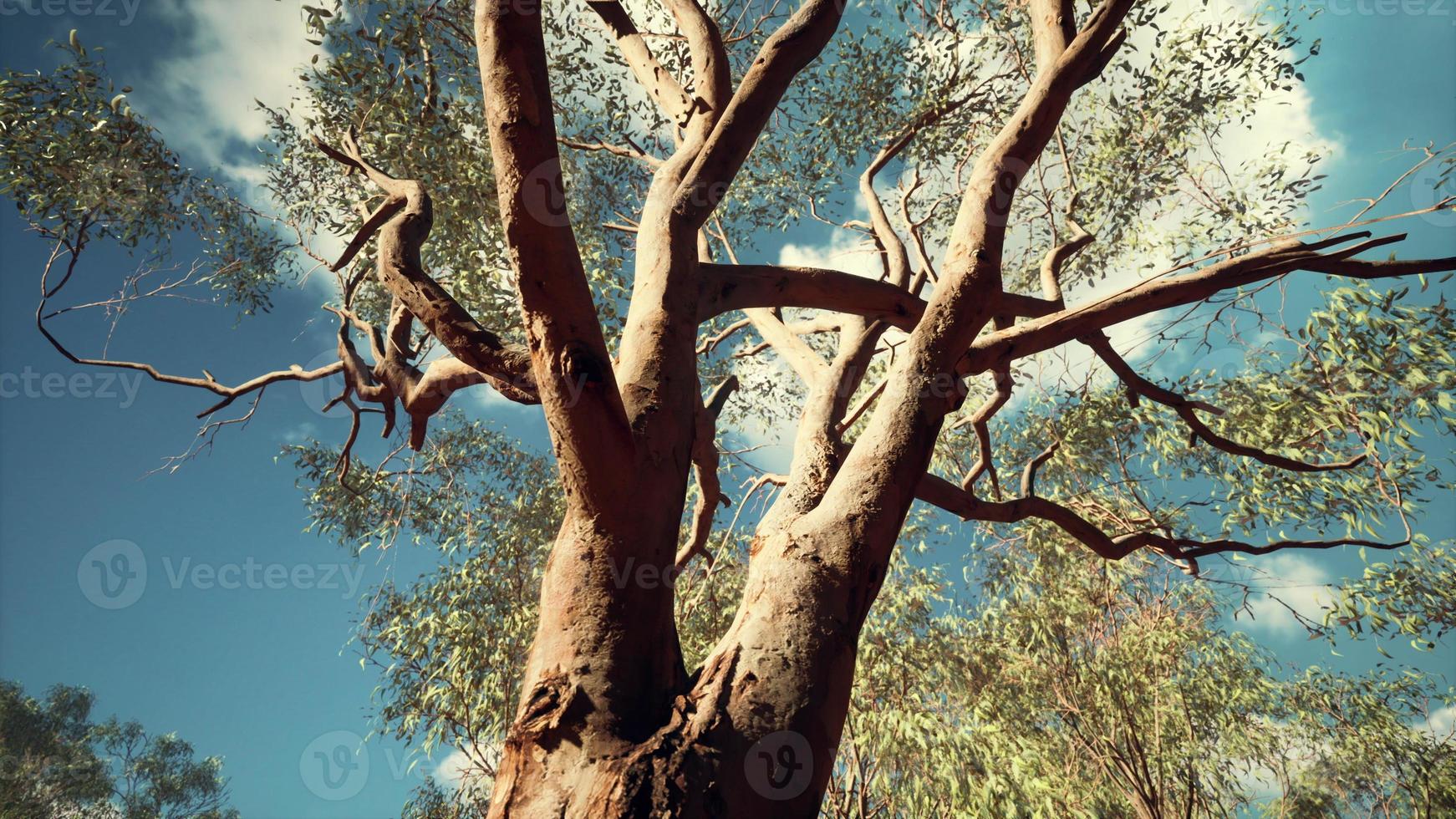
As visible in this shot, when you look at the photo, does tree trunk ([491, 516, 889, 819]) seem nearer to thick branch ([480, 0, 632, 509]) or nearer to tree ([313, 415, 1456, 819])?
thick branch ([480, 0, 632, 509])

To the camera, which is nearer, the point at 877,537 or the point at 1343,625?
the point at 877,537

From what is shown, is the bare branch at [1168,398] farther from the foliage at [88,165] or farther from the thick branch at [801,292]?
the foliage at [88,165]

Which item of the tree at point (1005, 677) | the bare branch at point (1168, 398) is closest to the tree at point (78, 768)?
the tree at point (1005, 677)

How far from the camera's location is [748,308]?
2.79 metres

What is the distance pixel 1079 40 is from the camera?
2.82 m

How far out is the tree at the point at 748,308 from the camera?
1.63m

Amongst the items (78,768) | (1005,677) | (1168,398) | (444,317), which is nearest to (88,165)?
(444,317)

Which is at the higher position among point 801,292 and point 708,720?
point 801,292

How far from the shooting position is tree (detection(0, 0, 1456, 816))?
163 centimetres

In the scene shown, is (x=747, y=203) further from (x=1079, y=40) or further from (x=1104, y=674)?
(x=1104, y=674)

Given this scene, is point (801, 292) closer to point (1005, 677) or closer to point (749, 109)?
point (749, 109)

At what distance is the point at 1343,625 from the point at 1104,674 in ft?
5.73

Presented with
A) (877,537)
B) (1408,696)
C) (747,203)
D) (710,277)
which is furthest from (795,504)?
(1408,696)

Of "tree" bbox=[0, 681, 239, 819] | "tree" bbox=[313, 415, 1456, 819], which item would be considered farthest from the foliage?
"tree" bbox=[0, 681, 239, 819]
